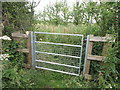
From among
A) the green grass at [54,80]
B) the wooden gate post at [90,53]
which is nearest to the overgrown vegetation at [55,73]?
the green grass at [54,80]

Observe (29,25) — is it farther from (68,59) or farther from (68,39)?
(68,59)

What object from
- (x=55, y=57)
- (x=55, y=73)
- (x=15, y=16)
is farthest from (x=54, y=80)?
(x=15, y=16)

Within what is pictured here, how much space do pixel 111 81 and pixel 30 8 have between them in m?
3.40

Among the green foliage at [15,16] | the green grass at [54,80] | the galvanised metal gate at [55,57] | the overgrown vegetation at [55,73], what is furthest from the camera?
the green foliage at [15,16]

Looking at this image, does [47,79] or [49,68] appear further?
[49,68]

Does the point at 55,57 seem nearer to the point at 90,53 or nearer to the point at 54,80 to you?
the point at 54,80

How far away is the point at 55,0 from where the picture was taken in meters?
6.96

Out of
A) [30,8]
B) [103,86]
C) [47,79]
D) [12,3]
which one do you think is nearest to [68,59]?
[47,79]

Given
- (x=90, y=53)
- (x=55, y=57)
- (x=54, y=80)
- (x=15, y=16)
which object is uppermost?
(x=15, y=16)

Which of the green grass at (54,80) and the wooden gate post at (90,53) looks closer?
the wooden gate post at (90,53)

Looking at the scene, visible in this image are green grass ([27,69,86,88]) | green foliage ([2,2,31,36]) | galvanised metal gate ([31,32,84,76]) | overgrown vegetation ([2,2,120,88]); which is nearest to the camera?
overgrown vegetation ([2,2,120,88])

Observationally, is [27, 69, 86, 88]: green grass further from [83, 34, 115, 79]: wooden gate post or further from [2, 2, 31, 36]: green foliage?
[2, 2, 31, 36]: green foliage

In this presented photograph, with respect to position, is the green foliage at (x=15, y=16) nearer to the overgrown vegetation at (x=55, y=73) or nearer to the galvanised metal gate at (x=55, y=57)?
the overgrown vegetation at (x=55, y=73)

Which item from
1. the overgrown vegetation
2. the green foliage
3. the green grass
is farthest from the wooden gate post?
the green foliage
